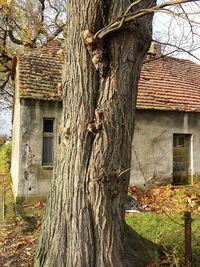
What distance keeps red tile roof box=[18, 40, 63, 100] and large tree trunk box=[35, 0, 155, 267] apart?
20.5 feet

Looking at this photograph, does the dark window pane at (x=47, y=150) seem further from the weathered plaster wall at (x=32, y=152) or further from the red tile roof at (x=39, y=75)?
the red tile roof at (x=39, y=75)

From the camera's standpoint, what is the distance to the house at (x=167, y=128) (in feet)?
41.1

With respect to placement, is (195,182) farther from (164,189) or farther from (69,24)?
(69,24)

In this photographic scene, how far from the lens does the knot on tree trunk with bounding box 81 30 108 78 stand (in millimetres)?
3787

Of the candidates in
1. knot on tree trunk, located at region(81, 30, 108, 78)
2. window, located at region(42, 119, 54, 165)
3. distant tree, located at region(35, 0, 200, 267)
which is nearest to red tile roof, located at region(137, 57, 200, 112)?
window, located at region(42, 119, 54, 165)

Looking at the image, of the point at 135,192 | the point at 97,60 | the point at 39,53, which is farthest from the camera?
the point at 39,53

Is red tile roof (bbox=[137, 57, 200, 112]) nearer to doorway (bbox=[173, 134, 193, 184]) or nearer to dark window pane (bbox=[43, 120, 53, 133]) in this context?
doorway (bbox=[173, 134, 193, 184])

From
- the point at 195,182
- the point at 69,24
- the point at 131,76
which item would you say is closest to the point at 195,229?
the point at 131,76

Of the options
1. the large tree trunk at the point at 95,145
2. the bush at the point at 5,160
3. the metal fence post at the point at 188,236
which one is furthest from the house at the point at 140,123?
the bush at the point at 5,160

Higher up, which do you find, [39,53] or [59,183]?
[39,53]

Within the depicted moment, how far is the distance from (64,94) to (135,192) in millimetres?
8161

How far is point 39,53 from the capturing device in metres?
13.3

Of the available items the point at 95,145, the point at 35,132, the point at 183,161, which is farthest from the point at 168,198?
the point at 95,145

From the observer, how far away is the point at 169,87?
14562 mm
